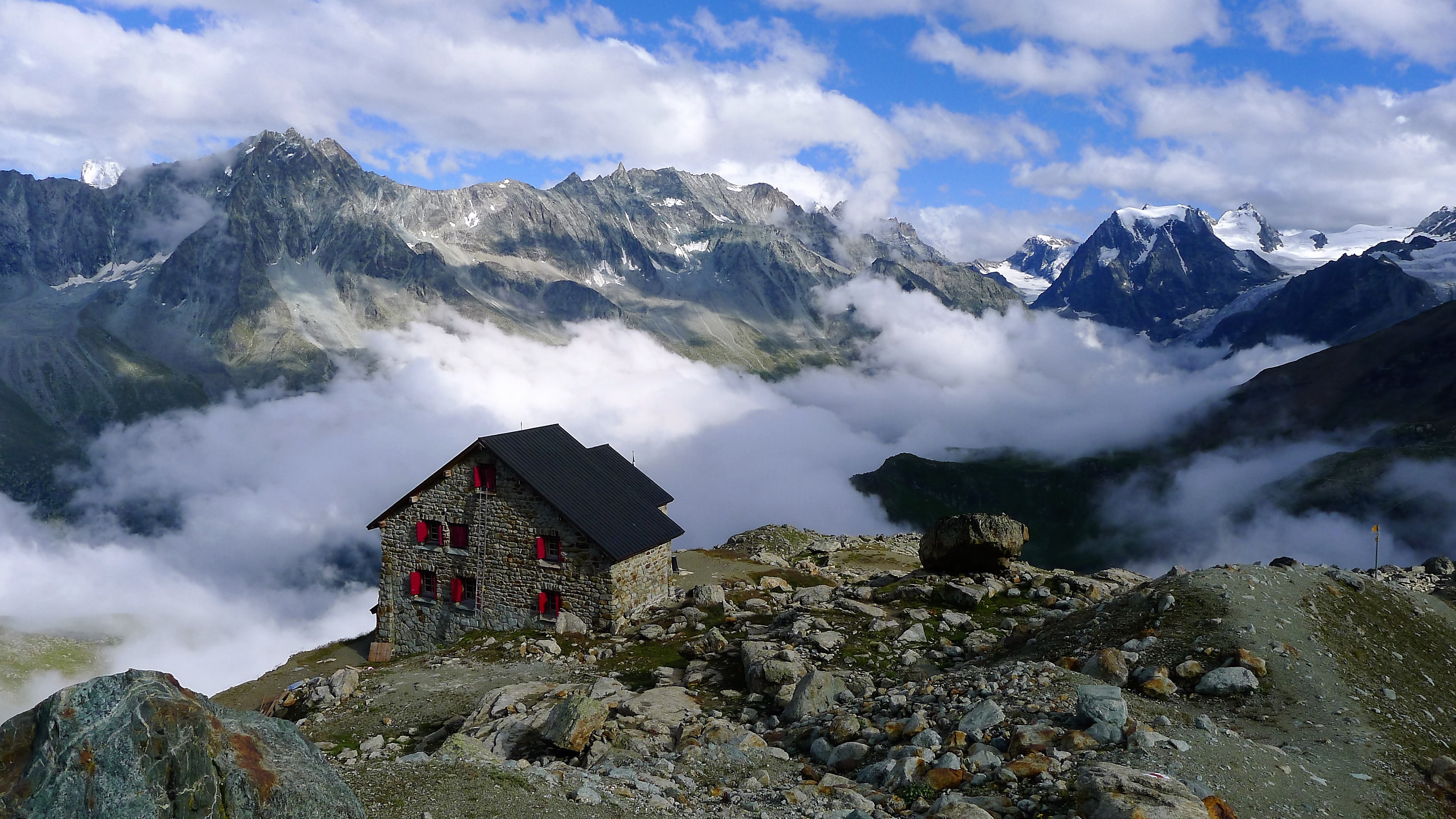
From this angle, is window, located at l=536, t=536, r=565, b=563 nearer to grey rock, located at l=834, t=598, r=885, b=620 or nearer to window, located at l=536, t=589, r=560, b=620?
window, located at l=536, t=589, r=560, b=620

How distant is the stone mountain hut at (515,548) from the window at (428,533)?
5 cm

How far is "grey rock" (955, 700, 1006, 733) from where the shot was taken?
1723 cm

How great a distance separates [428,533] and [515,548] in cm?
544

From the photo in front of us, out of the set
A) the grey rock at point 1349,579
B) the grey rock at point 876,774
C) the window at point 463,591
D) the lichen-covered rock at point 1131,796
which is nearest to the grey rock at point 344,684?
the window at point 463,591

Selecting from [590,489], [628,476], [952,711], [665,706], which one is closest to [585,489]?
[590,489]

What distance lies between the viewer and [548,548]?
3891 cm

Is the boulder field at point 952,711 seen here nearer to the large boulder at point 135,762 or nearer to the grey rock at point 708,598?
the grey rock at point 708,598

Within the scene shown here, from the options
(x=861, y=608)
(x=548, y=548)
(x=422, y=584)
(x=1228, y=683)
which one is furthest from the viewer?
(x=422, y=584)

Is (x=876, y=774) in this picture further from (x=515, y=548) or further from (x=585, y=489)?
(x=585, y=489)

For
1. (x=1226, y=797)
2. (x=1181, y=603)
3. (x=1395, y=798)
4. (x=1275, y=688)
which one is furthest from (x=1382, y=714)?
(x=1226, y=797)

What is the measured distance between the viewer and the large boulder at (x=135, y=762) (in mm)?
9172

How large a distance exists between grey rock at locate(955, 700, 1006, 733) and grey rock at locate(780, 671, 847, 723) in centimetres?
463

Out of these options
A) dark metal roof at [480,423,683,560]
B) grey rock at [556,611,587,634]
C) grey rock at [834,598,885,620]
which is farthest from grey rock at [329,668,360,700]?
grey rock at [834,598,885,620]

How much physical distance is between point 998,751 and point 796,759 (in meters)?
4.77
